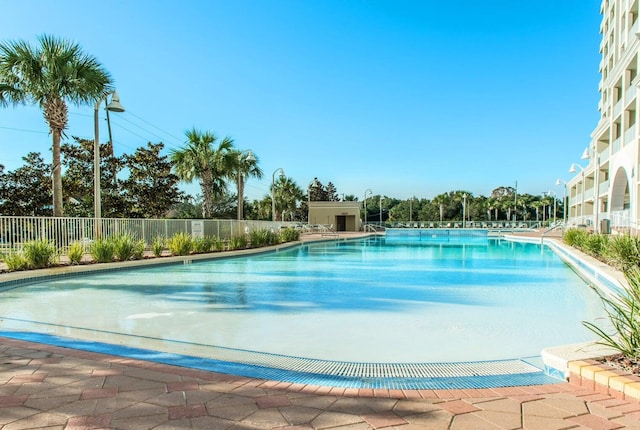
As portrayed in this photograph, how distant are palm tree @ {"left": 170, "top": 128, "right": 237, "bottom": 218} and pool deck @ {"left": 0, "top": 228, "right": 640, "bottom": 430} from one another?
17.6 metres

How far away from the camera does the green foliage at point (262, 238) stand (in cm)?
1884

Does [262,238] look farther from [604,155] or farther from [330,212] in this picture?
[604,155]

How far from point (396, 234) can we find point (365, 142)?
10909 mm

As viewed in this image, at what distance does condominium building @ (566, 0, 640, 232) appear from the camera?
57.7 feet

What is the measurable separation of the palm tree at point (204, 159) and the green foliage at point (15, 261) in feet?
35.0

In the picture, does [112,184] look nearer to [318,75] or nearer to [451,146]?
[318,75]

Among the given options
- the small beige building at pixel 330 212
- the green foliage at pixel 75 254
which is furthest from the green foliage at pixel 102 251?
the small beige building at pixel 330 212

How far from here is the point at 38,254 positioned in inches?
385

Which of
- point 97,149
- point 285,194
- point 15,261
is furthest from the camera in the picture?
point 285,194

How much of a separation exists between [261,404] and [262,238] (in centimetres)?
1708

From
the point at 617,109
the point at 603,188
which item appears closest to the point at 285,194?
the point at 603,188

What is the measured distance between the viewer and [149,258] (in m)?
12.7

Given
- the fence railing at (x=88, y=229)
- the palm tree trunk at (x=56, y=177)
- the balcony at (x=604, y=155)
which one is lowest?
the fence railing at (x=88, y=229)

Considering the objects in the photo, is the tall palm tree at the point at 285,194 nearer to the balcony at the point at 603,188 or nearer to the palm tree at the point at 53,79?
the balcony at the point at 603,188
